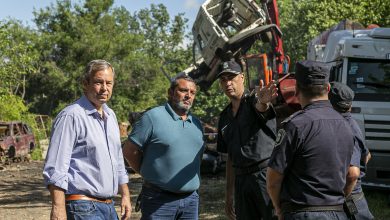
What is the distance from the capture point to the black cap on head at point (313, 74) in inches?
141

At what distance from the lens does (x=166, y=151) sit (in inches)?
190

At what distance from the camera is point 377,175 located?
10.1 metres

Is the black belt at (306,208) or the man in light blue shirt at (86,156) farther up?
the man in light blue shirt at (86,156)

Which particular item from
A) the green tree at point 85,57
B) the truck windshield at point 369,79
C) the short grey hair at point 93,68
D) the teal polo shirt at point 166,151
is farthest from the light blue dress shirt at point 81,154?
the green tree at point 85,57

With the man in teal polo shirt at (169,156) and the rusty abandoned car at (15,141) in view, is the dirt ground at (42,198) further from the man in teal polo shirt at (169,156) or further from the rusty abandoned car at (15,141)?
the man in teal polo shirt at (169,156)

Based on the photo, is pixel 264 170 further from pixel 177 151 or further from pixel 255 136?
pixel 177 151

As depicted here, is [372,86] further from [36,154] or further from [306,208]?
[36,154]

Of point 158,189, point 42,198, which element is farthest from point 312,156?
point 42,198

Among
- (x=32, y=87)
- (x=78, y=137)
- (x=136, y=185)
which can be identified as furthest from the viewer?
(x=32, y=87)

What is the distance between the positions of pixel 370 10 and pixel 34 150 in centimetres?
1435

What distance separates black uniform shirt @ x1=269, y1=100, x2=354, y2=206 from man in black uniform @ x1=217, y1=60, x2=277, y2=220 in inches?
47.4

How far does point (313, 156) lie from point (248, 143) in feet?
5.05

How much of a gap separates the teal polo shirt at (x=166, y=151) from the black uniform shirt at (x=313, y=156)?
1.39 m

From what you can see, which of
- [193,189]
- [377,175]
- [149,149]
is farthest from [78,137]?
[377,175]
